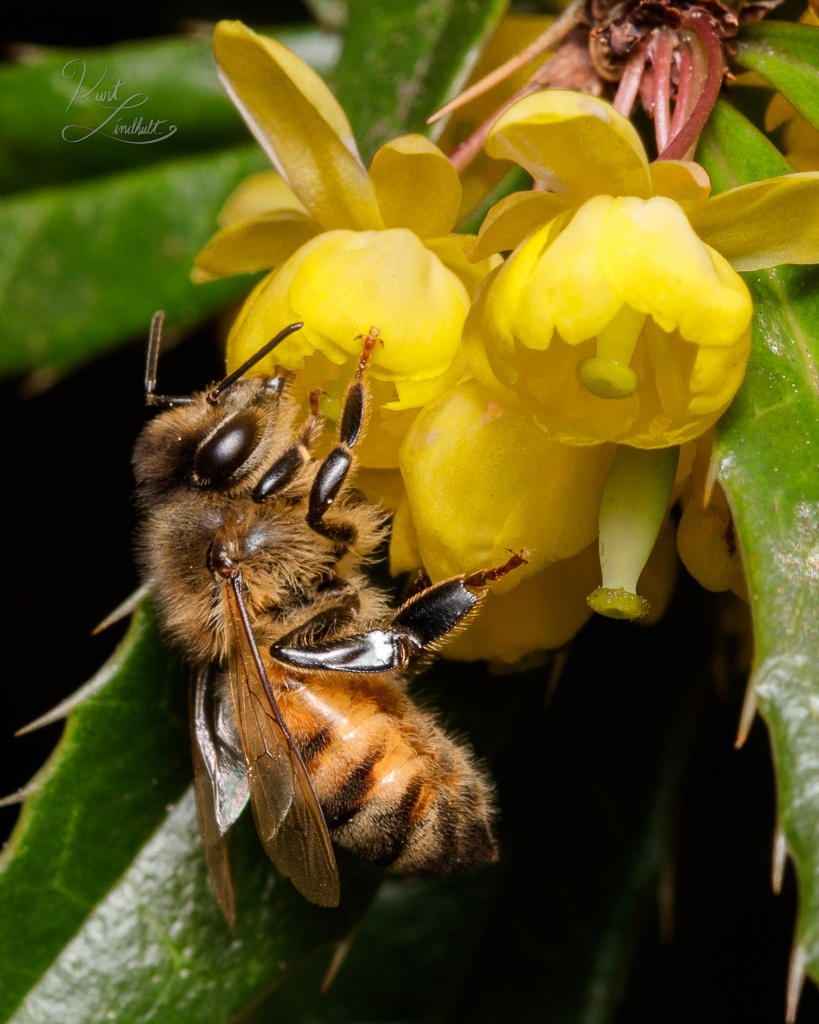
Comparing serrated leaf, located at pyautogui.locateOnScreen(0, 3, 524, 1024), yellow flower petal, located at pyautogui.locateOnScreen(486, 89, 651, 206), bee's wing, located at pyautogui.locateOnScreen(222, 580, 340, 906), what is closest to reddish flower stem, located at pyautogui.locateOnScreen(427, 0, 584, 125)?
serrated leaf, located at pyautogui.locateOnScreen(0, 3, 524, 1024)

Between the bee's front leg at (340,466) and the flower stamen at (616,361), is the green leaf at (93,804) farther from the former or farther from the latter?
the flower stamen at (616,361)

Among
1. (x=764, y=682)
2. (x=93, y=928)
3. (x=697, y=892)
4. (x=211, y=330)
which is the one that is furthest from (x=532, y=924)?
(x=211, y=330)

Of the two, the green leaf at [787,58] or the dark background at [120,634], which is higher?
the green leaf at [787,58]

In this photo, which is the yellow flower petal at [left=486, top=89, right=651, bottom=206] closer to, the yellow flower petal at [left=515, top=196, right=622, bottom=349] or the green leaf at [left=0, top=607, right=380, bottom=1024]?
the yellow flower petal at [left=515, top=196, right=622, bottom=349]

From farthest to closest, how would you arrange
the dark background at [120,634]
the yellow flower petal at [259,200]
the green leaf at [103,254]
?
the green leaf at [103,254] < the dark background at [120,634] < the yellow flower petal at [259,200]

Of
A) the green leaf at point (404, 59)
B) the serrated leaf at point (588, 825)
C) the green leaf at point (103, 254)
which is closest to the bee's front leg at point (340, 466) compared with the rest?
the green leaf at point (404, 59)

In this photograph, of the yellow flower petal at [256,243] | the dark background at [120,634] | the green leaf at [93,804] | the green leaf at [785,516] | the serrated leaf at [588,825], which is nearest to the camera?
the green leaf at [785,516]
